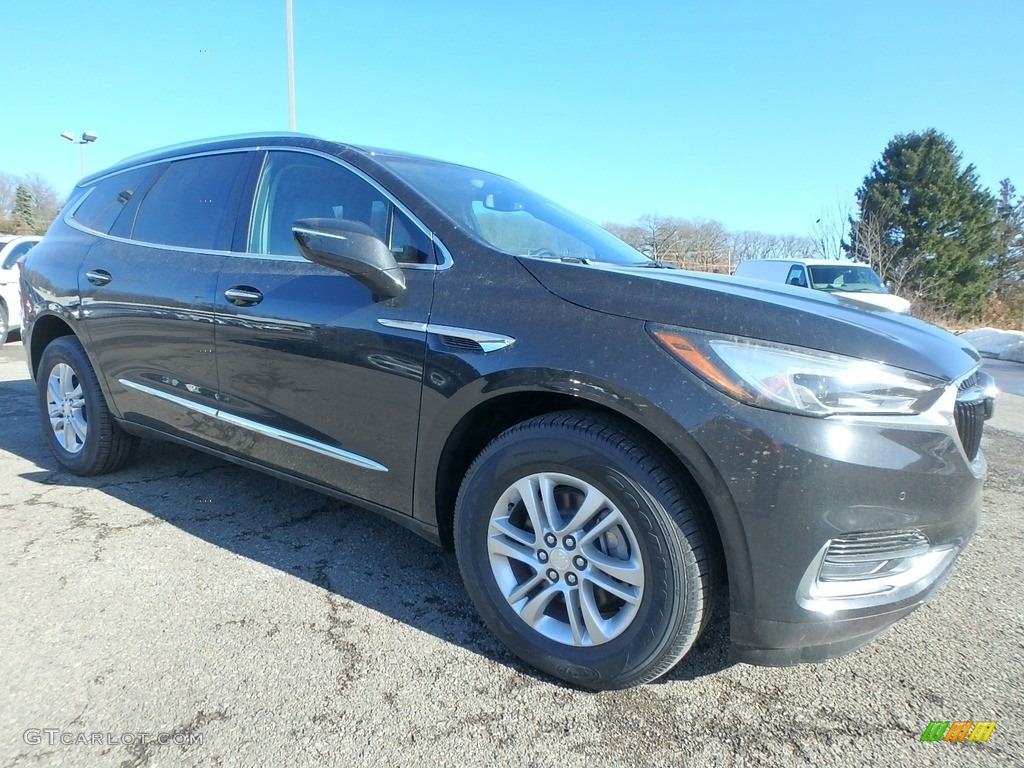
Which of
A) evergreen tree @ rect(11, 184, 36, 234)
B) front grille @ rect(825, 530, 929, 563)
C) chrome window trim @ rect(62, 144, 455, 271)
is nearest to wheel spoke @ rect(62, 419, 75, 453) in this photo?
chrome window trim @ rect(62, 144, 455, 271)

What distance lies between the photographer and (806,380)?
1.68 m

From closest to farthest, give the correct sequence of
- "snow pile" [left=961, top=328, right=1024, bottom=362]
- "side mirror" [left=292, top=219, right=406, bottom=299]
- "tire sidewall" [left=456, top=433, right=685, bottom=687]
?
"tire sidewall" [left=456, top=433, right=685, bottom=687] → "side mirror" [left=292, top=219, right=406, bottom=299] → "snow pile" [left=961, top=328, right=1024, bottom=362]

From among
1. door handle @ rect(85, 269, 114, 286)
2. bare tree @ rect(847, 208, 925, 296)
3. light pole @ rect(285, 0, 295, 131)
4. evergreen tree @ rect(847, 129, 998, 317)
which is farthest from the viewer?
evergreen tree @ rect(847, 129, 998, 317)

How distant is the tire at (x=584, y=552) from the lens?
179 cm

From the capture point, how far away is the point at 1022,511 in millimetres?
3615

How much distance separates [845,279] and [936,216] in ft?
71.5

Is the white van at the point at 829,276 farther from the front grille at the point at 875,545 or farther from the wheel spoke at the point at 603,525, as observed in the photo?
the wheel spoke at the point at 603,525

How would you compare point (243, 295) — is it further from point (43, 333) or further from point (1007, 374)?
point (1007, 374)

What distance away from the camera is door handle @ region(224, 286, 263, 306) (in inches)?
105

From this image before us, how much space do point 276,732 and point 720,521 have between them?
4.41 ft

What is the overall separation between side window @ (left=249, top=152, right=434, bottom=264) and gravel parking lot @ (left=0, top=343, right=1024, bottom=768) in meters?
1.32

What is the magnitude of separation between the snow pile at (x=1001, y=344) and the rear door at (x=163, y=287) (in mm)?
13982

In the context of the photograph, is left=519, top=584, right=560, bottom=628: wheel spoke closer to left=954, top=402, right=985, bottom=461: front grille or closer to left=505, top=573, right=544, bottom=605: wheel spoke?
left=505, top=573, right=544, bottom=605: wheel spoke

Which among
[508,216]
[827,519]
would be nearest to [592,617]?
[827,519]
